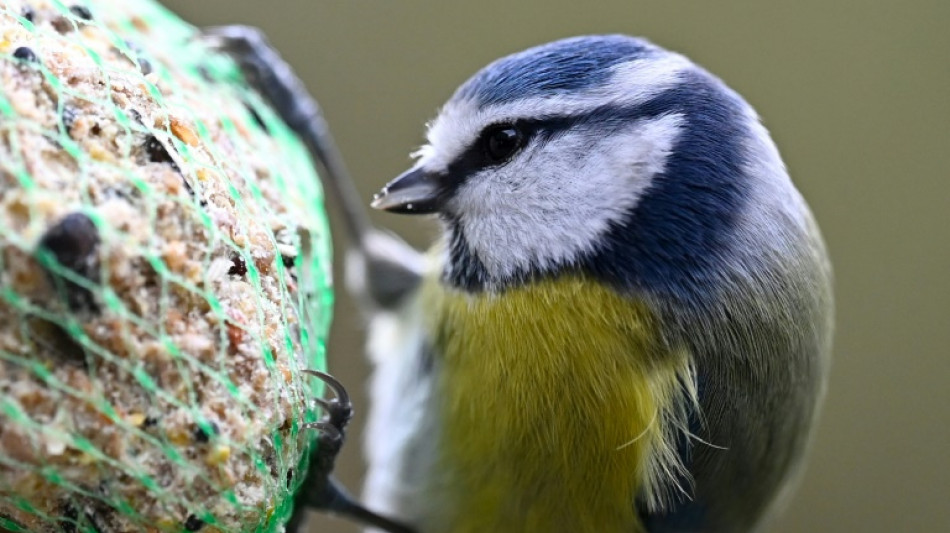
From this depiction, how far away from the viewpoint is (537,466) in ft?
2.92

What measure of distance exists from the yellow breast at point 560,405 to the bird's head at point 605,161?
37 mm

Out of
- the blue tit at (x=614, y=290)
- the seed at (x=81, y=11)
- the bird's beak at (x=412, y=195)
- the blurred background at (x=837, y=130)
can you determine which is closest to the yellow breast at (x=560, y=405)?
the blue tit at (x=614, y=290)

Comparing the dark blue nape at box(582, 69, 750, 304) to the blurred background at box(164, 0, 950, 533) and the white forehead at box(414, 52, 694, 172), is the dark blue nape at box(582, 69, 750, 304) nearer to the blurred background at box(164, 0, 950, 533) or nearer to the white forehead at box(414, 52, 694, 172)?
the white forehead at box(414, 52, 694, 172)

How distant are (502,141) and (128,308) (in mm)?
415

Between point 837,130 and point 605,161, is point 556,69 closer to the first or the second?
point 605,161

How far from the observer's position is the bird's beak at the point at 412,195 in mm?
937

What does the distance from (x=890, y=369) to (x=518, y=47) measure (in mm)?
1124

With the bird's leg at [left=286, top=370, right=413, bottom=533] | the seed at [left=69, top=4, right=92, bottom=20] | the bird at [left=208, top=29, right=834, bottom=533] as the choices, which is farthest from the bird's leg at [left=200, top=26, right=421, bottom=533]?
the seed at [left=69, top=4, right=92, bottom=20]

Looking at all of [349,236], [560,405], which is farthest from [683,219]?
[349,236]

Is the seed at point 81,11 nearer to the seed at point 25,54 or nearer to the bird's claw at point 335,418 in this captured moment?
the seed at point 25,54

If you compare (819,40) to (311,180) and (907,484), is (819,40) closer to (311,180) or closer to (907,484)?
(907,484)

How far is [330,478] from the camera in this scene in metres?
0.97

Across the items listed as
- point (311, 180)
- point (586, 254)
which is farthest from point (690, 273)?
point (311, 180)

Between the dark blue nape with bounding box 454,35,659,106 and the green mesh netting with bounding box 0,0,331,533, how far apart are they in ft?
0.87
